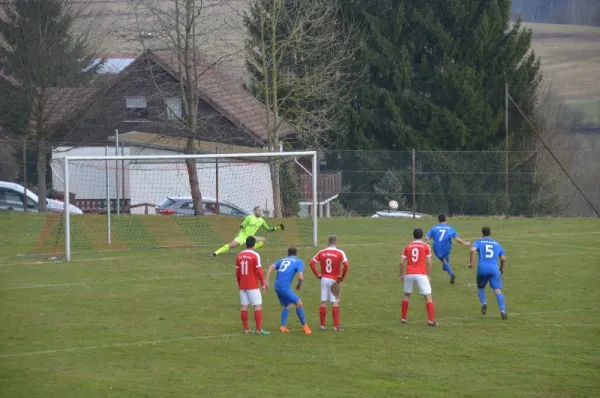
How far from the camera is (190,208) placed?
40.0 metres

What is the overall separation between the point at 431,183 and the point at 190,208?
14.5m

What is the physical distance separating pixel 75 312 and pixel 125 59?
62.4 meters

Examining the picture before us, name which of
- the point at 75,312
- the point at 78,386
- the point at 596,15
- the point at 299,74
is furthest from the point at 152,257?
→ the point at 596,15

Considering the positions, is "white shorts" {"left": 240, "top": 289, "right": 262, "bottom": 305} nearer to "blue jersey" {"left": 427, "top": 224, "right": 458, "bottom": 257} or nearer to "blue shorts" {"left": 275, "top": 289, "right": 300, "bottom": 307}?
"blue shorts" {"left": 275, "top": 289, "right": 300, "bottom": 307}

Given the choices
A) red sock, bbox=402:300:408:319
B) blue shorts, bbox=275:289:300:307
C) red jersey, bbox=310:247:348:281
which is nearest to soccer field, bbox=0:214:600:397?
red sock, bbox=402:300:408:319

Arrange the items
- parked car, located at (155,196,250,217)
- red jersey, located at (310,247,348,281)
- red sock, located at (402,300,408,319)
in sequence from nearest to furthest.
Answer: red jersey, located at (310,247,348,281)
red sock, located at (402,300,408,319)
parked car, located at (155,196,250,217)

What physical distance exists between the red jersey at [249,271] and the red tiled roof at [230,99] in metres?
30.0

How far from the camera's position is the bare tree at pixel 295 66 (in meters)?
44.5

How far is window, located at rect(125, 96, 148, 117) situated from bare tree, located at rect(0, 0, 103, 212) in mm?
5639

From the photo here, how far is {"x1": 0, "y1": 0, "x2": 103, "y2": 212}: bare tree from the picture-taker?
1811 inches

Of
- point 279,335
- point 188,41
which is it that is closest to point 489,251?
point 279,335

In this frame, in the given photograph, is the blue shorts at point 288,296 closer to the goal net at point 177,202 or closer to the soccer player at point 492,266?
the soccer player at point 492,266

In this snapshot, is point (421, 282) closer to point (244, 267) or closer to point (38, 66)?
point (244, 267)

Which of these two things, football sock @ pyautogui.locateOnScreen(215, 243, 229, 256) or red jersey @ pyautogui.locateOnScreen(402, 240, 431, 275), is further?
football sock @ pyautogui.locateOnScreen(215, 243, 229, 256)
